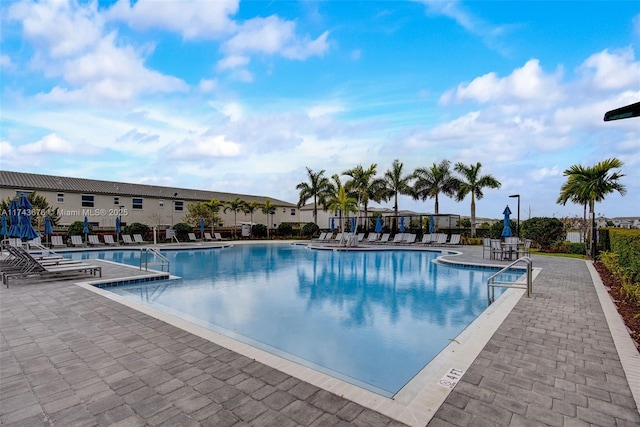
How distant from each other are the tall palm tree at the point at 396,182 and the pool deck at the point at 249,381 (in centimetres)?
2323

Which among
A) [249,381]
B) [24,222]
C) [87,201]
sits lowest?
[249,381]

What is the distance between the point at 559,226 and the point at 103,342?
20733mm

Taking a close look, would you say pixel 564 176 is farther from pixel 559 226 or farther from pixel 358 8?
pixel 358 8

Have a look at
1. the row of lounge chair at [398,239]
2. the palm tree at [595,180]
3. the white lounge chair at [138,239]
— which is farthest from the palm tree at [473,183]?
the white lounge chair at [138,239]

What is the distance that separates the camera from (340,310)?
7094 millimetres

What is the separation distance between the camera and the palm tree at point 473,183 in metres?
24.9

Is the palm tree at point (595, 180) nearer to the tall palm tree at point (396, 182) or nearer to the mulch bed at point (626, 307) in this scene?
the mulch bed at point (626, 307)

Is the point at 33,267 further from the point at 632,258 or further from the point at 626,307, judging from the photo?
the point at 632,258

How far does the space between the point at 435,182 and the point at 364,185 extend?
5618mm

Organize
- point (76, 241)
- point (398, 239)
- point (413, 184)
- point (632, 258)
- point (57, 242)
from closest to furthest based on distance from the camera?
1. point (632, 258)
2. point (57, 242)
3. point (76, 241)
4. point (398, 239)
5. point (413, 184)

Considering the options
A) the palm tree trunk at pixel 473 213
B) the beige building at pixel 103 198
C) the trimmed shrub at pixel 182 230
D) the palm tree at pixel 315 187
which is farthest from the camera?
the palm tree at pixel 315 187

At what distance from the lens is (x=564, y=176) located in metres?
16.4

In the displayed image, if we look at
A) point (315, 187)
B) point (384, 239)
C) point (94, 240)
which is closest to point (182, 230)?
point (94, 240)

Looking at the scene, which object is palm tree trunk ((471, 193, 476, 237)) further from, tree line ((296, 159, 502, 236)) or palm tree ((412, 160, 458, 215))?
palm tree ((412, 160, 458, 215))
